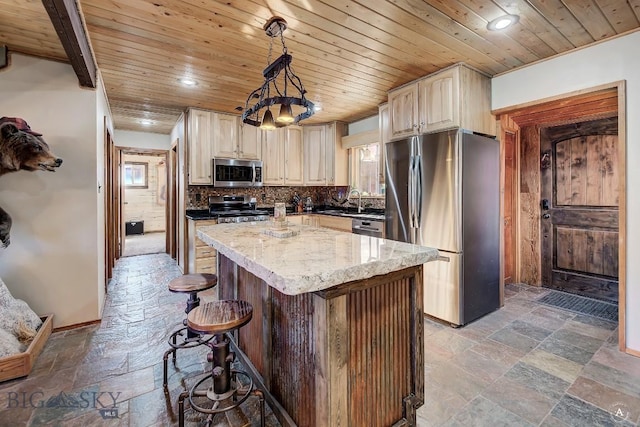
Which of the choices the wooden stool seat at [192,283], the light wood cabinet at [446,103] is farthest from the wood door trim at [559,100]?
the wooden stool seat at [192,283]

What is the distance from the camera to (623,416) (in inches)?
66.7

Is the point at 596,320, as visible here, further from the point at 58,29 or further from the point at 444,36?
the point at 58,29

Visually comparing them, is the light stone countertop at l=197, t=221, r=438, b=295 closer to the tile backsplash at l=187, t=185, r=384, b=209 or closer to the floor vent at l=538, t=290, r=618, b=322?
the floor vent at l=538, t=290, r=618, b=322

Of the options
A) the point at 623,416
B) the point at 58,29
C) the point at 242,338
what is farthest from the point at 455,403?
the point at 58,29

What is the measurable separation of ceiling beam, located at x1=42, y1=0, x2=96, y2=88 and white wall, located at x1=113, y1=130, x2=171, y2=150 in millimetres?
3364

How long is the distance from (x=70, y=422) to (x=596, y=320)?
434cm

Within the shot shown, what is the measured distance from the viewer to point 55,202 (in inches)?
108

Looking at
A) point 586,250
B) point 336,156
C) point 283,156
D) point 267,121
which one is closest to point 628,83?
point 586,250

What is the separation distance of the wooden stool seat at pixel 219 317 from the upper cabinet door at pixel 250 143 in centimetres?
335

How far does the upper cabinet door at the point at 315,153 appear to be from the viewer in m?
5.29

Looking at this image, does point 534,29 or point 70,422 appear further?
point 534,29

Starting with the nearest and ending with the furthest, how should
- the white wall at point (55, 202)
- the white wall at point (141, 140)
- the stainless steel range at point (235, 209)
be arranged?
the white wall at point (55, 202) < the stainless steel range at point (235, 209) < the white wall at point (141, 140)

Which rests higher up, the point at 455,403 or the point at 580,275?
the point at 580,275

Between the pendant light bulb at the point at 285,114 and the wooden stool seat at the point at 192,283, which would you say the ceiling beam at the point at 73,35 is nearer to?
the pendant light bulb at the point at 285,114
